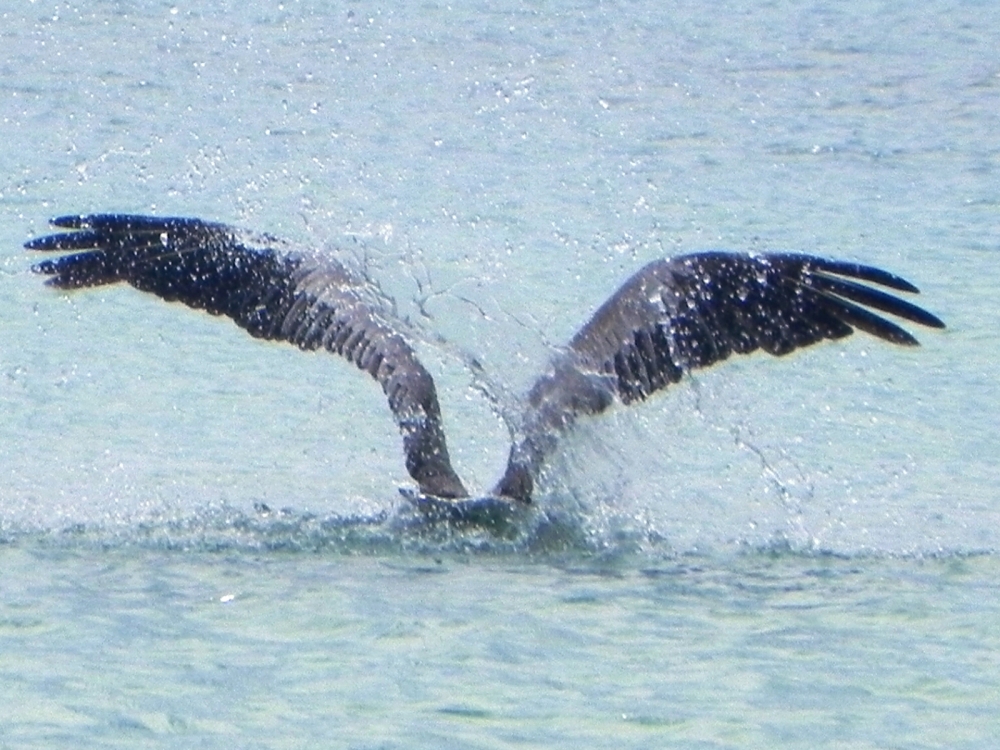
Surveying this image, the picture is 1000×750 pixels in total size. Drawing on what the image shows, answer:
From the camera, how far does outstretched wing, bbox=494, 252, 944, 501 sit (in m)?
8.91

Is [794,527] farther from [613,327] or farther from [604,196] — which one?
[604,196]

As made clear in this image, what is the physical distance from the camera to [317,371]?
12469 mm

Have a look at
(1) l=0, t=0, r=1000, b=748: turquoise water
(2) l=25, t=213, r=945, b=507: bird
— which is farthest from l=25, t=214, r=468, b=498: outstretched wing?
(1) l=0, t=0, r=1000, b=748: turquoise water

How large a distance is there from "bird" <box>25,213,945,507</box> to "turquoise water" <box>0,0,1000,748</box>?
22 cm

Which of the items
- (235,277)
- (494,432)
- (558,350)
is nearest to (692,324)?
(558,350)

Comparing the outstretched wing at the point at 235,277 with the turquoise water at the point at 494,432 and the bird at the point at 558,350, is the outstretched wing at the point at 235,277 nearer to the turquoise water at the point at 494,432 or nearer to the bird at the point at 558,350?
the bird at the point at 558,350

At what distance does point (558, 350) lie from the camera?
29.9 ft

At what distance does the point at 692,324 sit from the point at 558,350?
1.65 ft

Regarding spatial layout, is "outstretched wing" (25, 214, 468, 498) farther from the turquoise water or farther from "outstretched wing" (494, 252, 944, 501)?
"outstretched wing" (494, 252, 944, 501)

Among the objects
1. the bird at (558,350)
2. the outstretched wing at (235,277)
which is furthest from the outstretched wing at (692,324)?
the outstretched wing at (235,277)

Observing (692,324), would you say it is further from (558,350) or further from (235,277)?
(235,277)

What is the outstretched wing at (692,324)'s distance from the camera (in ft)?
29.2

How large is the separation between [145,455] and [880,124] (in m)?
11.0

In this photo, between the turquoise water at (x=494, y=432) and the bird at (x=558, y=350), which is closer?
the turquoise water at (x=494, y=432)
